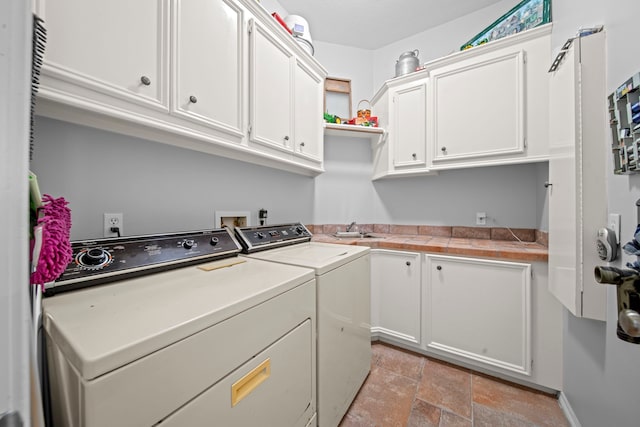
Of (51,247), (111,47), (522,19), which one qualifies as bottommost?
(51,247)

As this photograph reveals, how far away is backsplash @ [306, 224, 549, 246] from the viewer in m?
1.94

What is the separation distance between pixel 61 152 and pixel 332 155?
2.07m

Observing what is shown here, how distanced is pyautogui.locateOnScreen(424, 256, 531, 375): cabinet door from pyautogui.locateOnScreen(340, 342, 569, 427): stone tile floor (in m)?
0.14

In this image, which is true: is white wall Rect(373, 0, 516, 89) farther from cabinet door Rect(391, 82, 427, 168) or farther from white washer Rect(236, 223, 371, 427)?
white washer Rect(236, 223, 371, 427)

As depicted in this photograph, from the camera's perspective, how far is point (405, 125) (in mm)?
2242

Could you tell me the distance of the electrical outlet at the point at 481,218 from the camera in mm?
2133

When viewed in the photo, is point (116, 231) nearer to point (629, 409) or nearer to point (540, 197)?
point (629, 409)

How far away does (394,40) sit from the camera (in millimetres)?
2648

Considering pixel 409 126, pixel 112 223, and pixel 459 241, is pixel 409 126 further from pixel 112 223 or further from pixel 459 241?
pixel 112 223

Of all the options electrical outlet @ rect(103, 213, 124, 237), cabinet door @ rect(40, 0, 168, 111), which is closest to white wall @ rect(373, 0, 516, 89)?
cabinet door @ rect(40, 0, 168, 111)

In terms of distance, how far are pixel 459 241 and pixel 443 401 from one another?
117 centimetres

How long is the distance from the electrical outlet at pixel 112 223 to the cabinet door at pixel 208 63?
1.88ft

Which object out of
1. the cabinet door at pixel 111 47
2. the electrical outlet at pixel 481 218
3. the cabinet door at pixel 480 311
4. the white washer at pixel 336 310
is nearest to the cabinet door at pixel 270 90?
the cabinet door at pixel 111 47

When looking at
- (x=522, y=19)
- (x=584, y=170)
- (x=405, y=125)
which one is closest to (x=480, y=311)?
(x=584, y=170)
